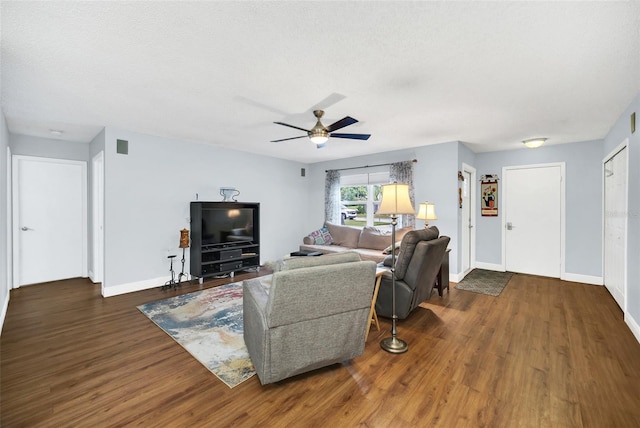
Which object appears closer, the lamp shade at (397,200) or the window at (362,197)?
the lamp shade at (397,200)

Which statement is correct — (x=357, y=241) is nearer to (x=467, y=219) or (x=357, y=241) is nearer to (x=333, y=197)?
(x=333, y=197)

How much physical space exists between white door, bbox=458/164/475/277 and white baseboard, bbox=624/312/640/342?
2.14 meters

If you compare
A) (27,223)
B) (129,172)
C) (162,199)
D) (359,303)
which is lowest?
(359,303)

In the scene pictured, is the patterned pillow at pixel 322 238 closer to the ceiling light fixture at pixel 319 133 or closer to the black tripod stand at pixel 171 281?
the black tripod stand at pixel 171 281

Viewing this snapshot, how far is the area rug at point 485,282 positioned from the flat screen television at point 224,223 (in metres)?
3.90

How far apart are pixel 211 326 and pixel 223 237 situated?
232 centimetres

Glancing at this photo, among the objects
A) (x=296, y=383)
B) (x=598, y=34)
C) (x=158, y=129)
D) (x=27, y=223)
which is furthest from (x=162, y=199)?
(x=598, y=34)

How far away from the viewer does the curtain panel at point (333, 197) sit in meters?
6.67

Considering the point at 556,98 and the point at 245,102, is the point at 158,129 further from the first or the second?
the point at 556,98

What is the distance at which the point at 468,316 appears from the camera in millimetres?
3443

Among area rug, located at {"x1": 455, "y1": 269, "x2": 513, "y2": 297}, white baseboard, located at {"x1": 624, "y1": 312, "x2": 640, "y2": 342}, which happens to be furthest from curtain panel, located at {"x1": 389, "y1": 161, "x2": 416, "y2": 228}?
white baseboard, located at {"x1": 624, "y1": 312, "x2": 640, "y2": 342}

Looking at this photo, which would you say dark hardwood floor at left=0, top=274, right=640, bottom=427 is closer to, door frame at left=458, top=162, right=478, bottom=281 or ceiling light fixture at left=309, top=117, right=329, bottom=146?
ceiling light fixture at left=309, top=117, right=329, bottom=146

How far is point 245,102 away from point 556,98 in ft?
10.7

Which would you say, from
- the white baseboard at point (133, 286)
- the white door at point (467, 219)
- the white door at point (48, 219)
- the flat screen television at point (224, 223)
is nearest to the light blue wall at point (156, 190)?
the white baseboard at point (133, 286)
